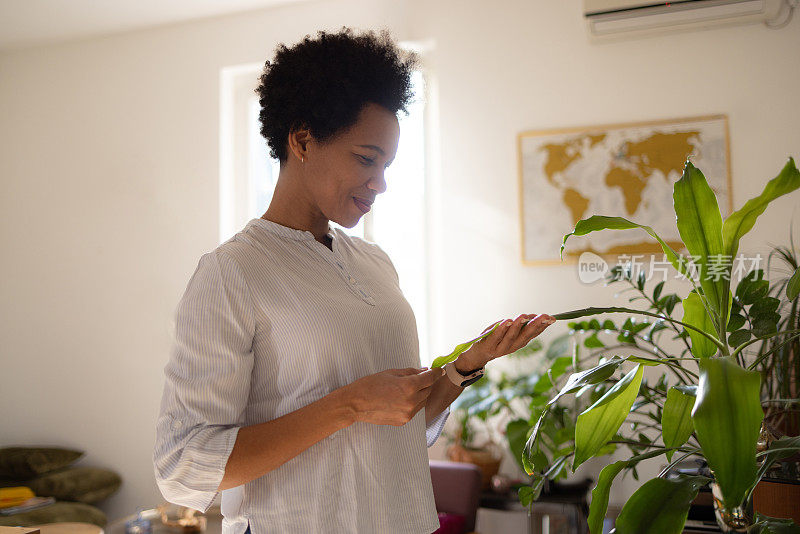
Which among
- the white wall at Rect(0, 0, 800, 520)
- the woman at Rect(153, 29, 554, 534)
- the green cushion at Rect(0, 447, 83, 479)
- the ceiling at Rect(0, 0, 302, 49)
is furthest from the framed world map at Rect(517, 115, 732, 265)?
the green cushion at Rect(0, 447, 83, 479)

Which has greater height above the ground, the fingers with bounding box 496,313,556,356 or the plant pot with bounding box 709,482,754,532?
the fingers with bounding box 496,313,556,356

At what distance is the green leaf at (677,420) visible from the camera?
1.15m

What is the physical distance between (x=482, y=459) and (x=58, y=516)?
212 centimetres

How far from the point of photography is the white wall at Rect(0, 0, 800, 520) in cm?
318

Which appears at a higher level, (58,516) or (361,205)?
(361,205)

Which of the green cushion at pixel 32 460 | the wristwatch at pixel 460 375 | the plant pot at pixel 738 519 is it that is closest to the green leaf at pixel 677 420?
the plant pot at pixel 738 519

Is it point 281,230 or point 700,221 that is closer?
point 700,221

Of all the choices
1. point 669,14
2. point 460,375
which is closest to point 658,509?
point 460,375

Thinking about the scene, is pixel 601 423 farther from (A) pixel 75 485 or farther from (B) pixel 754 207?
(A) pixel 75 485

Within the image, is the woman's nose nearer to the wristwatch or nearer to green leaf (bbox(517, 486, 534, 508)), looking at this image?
the wristwatch

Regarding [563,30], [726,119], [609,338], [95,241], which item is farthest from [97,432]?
[726,119]

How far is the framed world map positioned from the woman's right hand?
235cm

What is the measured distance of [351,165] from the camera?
120 centimetres

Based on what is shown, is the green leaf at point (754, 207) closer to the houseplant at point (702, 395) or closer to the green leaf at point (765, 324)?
the houseplant at point (702, 395)
